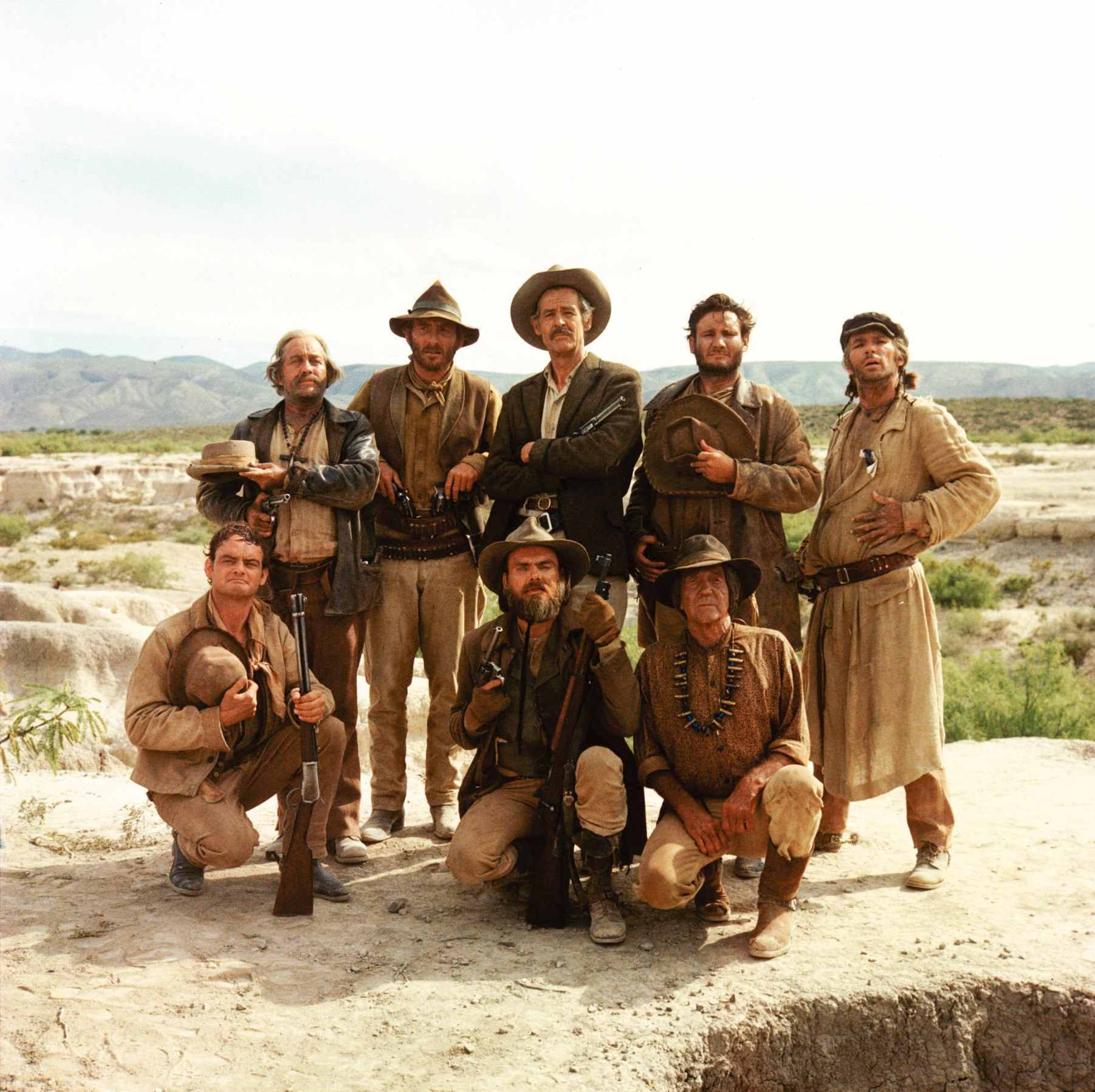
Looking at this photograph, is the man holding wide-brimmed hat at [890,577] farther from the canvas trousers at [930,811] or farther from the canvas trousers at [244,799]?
the canvas trousers at [244,799]

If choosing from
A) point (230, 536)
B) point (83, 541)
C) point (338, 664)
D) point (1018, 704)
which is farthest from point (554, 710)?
point (83, 541)

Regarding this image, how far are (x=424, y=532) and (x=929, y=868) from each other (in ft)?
9.78

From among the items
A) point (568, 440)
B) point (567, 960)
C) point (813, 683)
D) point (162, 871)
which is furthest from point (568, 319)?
point (162, 871)

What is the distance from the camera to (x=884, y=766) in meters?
5.00

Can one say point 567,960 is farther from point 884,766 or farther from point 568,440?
point 568,440

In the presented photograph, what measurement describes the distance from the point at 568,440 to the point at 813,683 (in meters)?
1.72

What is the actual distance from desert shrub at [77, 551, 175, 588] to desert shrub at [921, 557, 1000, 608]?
12951mm

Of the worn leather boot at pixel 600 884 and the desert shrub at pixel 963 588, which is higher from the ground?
the worn leather boot at pixel 600 884

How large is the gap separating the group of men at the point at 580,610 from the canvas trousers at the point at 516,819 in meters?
0.01

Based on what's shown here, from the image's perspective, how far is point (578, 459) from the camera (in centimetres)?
508

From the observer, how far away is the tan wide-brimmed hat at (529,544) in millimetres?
4648

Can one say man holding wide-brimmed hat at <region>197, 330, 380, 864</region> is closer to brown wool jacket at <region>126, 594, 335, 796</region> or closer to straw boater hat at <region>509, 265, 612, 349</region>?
brown wool jacket at <region>126, 594, 335, 796</region>

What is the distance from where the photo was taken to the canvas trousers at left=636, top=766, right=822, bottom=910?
13.8 ft

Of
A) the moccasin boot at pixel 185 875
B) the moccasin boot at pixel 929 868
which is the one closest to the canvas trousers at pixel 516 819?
the moccasin boot at pixel 185 875
